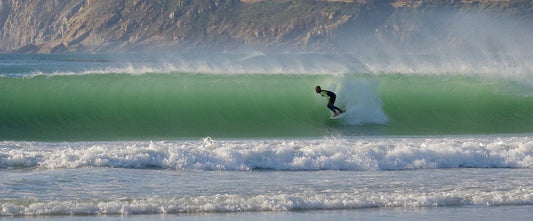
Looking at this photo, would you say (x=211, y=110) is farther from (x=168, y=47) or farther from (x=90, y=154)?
(x=168, y=47)

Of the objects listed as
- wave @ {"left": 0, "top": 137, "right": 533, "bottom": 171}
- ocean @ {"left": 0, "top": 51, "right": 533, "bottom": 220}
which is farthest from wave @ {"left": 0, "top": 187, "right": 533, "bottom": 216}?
wave @ {"left": 0, "top": 137, "right": 533, "bottom": 171}

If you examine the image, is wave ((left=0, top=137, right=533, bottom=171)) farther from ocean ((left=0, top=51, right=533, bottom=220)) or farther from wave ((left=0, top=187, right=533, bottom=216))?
wave ((left=0, top=187, right=533, bottom=216))

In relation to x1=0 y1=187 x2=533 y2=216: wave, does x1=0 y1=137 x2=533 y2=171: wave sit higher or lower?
higher

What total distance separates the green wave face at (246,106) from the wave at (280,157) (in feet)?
13.6

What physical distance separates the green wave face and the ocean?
5 centimetres

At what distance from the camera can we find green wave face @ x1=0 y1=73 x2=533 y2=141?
18812 millimetres

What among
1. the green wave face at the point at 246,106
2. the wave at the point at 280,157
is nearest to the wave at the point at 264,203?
the wave at the point at 280,157

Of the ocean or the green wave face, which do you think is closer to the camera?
the ocean

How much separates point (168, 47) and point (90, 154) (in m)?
181

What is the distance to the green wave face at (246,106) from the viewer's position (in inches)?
741

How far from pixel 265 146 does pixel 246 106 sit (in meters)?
7.25

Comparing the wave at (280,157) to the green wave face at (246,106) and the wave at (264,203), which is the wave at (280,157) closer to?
the wave at (264,203)

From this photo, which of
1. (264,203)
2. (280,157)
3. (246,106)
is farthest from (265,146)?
(246,106)

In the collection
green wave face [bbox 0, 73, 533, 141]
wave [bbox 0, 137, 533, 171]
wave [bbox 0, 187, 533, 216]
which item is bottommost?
wave [bbox 0, 187, 533, 216]
